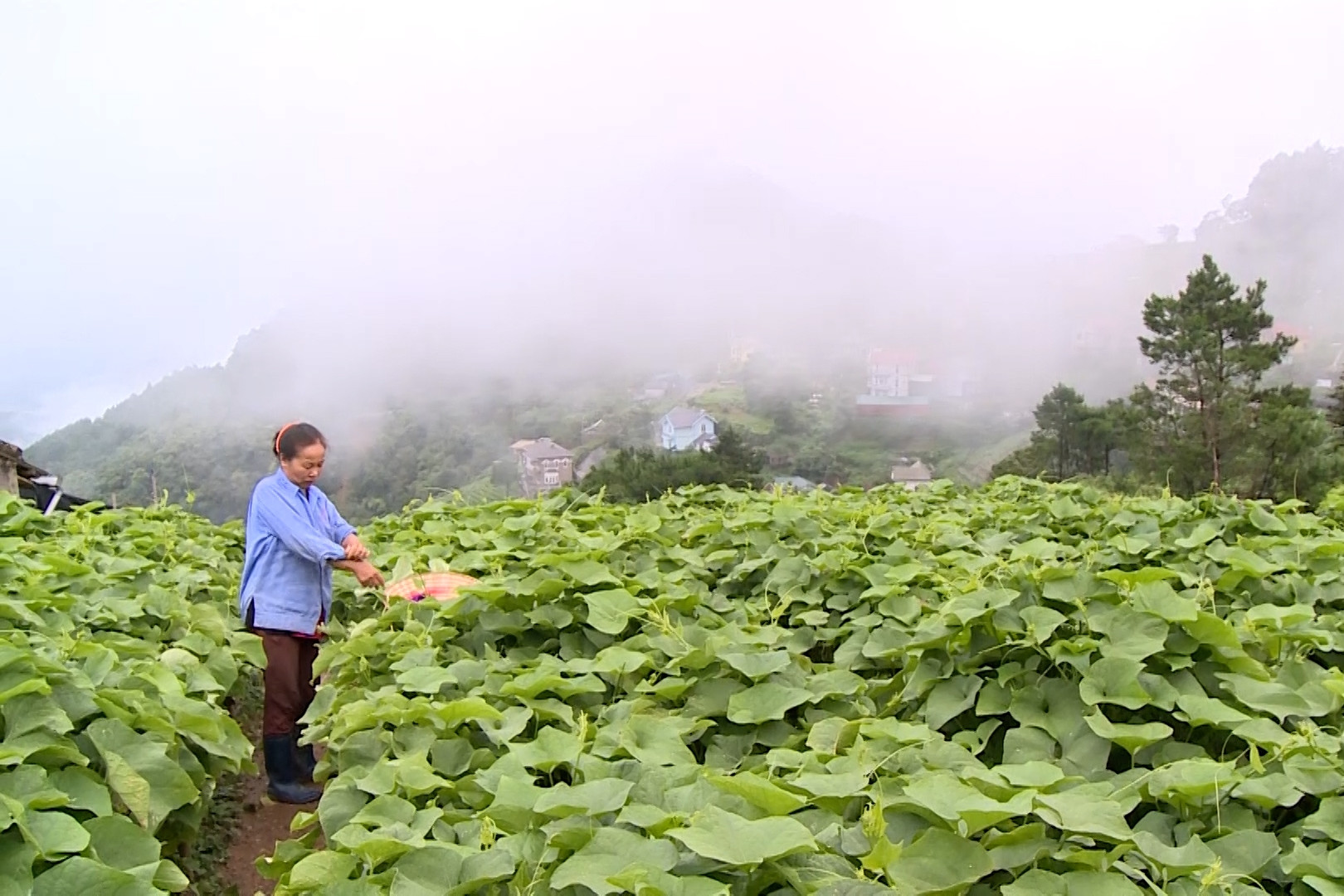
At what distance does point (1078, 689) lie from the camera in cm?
176

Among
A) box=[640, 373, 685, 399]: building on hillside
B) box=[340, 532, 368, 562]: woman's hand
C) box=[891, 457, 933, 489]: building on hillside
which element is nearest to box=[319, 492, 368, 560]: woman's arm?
box=[340, 532, 368, 562]: woman's hand

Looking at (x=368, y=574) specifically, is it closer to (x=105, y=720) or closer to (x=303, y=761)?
(x=303, y=761)

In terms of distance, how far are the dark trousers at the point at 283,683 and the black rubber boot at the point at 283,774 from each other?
0.03 meters

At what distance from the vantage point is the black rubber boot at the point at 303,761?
12.0ft

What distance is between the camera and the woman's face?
3506 mm

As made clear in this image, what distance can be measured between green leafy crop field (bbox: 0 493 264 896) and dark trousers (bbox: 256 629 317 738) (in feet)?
0.60

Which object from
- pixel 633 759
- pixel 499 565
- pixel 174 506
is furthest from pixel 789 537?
pixel 174 506

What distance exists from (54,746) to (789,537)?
7.66ft

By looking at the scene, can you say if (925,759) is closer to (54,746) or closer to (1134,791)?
(1134,791)

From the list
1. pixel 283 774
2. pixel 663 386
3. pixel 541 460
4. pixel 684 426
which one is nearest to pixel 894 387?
pixel 663 386

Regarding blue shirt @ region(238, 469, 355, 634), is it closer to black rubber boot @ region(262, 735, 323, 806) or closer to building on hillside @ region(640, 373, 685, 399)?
black rubber boot @ region(262, 735, 323, 806)

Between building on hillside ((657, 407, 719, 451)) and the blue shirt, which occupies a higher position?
the blue shirt

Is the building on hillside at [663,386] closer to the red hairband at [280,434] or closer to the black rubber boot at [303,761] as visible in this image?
the black rubber boot at [303,761]

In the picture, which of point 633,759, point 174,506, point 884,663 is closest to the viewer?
point 633,759
